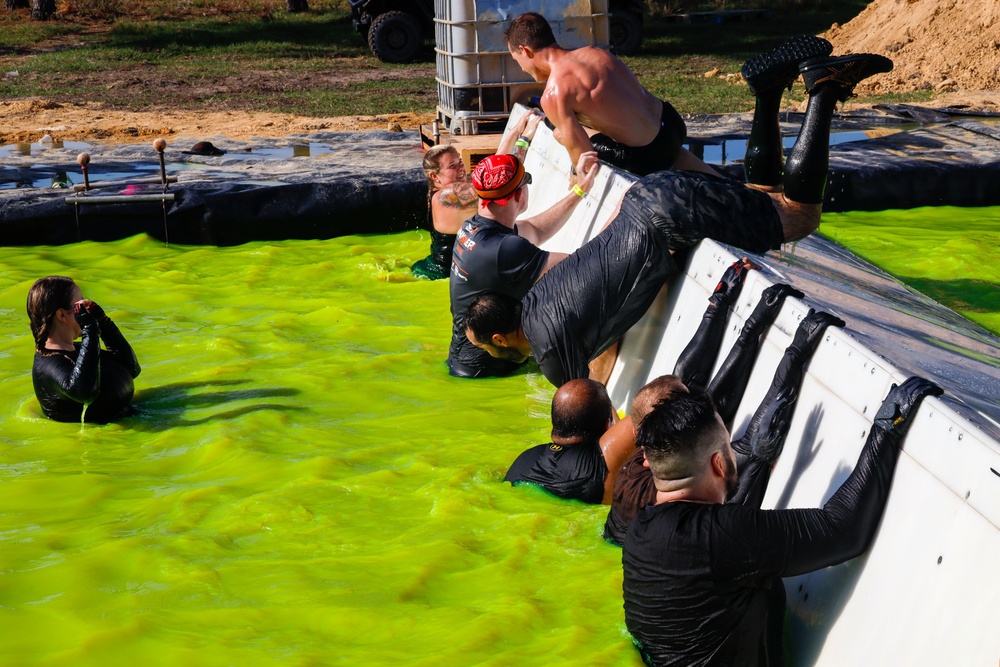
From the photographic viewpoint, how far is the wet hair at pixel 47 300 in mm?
5441

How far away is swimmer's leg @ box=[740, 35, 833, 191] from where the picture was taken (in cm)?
548

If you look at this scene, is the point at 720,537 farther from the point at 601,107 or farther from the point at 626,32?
the point at 626,32

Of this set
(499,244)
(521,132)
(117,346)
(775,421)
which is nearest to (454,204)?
(521,132)

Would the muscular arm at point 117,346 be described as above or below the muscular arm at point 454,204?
below

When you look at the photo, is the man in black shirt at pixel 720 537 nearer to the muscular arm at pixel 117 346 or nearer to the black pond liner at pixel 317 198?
the muscular arm at pixel 117 346

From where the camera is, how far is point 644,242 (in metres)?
4.62

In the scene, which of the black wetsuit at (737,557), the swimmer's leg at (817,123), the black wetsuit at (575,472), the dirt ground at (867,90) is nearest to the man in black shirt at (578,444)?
the black wetsuit at (575,472)

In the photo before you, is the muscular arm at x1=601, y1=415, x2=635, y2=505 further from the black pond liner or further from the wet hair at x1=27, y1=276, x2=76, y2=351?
the black pond liner

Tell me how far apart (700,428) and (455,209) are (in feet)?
17.1

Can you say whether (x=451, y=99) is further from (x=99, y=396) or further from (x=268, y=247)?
(x=99, y=396)

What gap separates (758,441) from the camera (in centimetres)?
350

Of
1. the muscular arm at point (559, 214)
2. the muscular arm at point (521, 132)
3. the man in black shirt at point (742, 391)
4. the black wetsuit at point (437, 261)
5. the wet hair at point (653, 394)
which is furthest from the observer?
the muscular arm at point (521, 132)

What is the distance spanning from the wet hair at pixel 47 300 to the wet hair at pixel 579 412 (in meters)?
2.69

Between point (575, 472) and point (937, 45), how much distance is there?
1528cm
